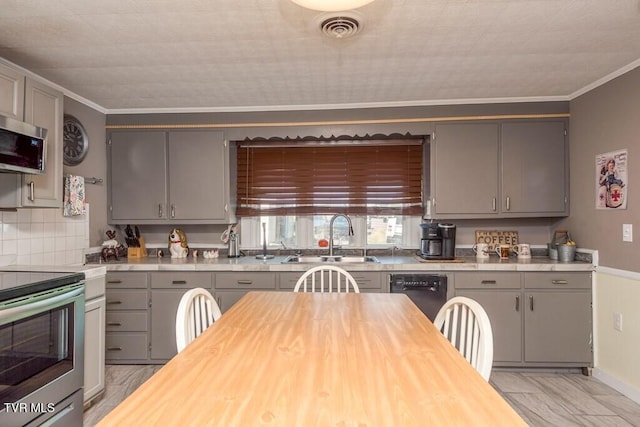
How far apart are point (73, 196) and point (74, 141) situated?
50cm

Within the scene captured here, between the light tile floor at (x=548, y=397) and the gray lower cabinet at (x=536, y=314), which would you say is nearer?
the light tile floor at (x=548, y=397)

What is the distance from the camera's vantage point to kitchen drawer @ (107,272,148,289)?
3035 millimetres

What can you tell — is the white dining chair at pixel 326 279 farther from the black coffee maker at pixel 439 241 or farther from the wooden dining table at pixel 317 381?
the black coffee maker at pixel 439 241

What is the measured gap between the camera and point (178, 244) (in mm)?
3463

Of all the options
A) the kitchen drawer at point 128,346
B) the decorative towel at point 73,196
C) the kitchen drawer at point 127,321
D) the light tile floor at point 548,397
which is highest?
the decorative towel at point 73,196

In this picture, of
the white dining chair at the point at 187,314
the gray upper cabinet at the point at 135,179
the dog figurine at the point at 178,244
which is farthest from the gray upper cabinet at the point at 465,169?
the gray upper cabinet at the point at 135,179

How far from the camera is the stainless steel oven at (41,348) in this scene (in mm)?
1640

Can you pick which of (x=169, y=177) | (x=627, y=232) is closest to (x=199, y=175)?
(x=169, y=177)

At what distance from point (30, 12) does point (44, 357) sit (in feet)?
5.74

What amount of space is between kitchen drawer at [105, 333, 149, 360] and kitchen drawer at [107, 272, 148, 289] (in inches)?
16.1

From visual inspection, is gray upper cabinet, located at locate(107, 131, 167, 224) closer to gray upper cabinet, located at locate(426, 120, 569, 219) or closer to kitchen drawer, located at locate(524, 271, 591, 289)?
gray upper cabinet, located at locate(426, 120, 569, 219)

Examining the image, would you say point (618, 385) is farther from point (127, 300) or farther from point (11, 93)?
point (11, 93)

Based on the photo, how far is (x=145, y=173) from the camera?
11.0 feet

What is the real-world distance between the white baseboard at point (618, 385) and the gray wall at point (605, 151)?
0.82 metres
